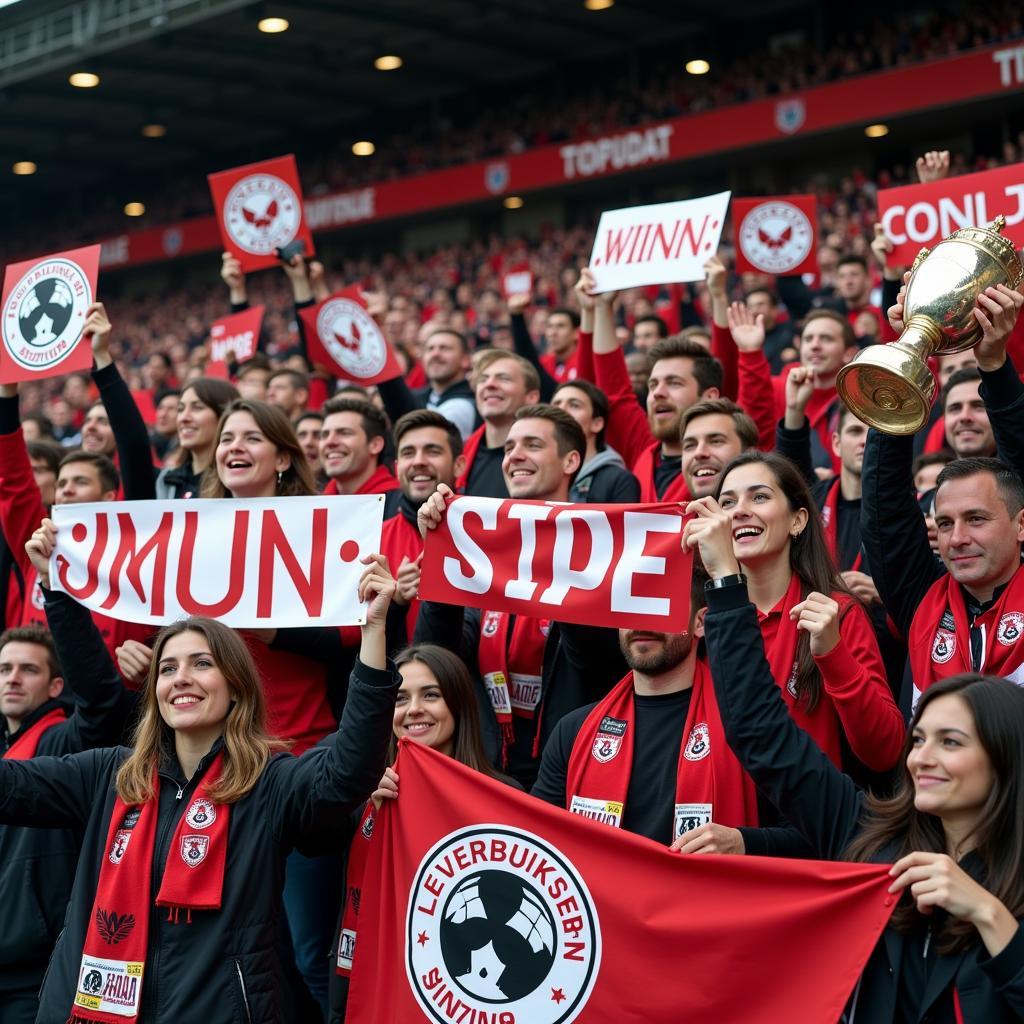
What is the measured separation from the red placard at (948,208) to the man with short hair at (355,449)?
7.45 ft

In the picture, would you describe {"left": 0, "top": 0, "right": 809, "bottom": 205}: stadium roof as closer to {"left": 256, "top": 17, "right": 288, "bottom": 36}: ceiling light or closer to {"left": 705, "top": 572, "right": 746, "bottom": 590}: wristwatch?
{"left": 256, "top": 17, "right": 288, "bottom": 36}: ceiling light

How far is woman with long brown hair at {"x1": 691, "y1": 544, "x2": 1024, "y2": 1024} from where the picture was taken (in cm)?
291

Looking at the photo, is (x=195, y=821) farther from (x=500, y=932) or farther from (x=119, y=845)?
(x=500, y=932)

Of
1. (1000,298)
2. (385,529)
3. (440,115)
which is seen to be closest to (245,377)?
(385,529)

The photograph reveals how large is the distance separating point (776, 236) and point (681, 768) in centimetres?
530

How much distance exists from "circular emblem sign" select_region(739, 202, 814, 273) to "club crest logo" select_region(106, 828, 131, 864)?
18.8 ft

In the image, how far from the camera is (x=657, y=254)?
677cm

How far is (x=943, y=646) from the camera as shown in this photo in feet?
12.7

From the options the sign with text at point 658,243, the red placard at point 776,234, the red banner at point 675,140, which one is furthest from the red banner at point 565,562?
the red banner at point 675,140

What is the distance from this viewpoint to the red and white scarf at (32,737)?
478 centimetres

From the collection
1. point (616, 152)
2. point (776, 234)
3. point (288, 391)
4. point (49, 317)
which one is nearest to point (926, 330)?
point (49, 317)

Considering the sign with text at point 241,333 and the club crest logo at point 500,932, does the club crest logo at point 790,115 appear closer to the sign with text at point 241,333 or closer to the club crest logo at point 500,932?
the sign with text at point 241,333

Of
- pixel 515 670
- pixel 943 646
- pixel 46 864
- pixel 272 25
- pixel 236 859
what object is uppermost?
pixel 272 25

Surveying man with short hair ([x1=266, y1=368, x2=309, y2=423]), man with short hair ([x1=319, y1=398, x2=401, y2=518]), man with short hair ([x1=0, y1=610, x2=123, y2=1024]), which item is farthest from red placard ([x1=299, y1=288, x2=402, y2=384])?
man with short hair ([x1=0, y1=610, x2=123, y2=1024])
